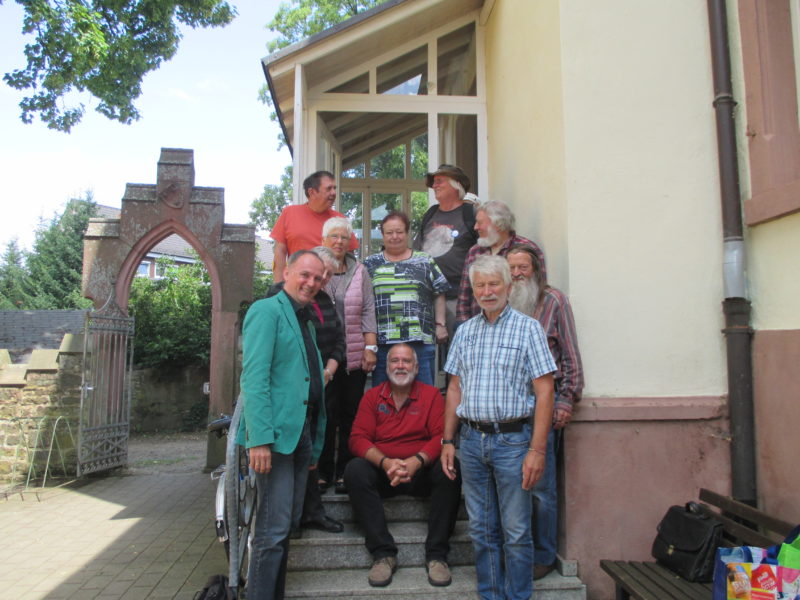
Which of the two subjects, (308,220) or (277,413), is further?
(308,220)

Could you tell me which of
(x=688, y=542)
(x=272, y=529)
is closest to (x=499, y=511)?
(x=688, y=542)

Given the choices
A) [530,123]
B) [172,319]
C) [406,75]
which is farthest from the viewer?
[172,319]

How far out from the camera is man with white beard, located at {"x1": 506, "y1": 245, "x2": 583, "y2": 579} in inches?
134

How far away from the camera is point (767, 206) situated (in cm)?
340

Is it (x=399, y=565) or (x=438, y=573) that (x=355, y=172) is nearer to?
(x=399, y=565)

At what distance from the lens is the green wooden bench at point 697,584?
9.32 ft

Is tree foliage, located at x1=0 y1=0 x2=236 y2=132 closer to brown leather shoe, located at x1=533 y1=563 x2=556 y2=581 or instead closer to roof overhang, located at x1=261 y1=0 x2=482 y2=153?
Result: roof overhang, located at x1=261 y1=0 x2=482 y2=153

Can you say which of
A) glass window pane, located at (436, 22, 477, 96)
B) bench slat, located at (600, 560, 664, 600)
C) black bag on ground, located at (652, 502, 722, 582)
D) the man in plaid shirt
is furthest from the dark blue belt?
glass window pane, located at (436, 22, 477, 96)

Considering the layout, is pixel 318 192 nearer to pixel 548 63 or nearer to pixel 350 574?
pixel 548 63

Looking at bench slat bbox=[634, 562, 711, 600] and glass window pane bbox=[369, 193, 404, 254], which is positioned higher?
glass window pane bbox=[369, 193, 404, 254]

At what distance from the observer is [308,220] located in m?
4.64

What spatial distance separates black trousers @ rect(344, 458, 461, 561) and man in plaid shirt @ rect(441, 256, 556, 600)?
1.28ft

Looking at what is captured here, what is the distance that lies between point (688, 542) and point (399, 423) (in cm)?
170

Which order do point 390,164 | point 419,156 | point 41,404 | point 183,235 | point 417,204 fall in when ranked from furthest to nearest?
1. point 183,235
2. point 41,404
3. point 417,204
4. point 390,164
5. point 419,156
